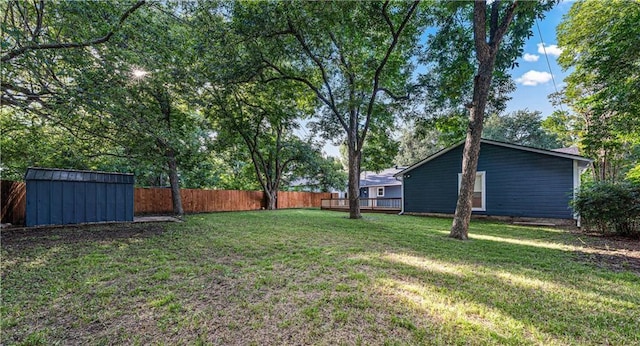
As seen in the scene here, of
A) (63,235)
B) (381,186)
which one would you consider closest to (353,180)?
(63,235)

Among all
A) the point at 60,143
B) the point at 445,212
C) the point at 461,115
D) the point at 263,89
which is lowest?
the point at 445,212

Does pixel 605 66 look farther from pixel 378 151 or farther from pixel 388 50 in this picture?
pixel 378 151

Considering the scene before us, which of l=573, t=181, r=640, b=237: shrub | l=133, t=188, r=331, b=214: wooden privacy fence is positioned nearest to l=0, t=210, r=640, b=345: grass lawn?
l=573, t=181, r=640, b=237: shrub

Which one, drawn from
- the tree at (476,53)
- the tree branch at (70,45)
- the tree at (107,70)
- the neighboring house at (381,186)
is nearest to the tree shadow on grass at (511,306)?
the tree at (476,53)

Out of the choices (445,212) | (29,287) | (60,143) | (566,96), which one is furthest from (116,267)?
(566,96)

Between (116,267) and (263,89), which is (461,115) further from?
(116,267)

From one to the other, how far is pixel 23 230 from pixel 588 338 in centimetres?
1006

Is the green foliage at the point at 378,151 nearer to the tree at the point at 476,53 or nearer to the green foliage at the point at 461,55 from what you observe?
the green foliage at the point at 461,55

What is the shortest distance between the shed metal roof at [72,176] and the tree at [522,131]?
32147 mm

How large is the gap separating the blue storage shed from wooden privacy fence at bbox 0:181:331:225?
2154 millimetres

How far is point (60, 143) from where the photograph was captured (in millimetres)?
7676

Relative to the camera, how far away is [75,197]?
6.70m

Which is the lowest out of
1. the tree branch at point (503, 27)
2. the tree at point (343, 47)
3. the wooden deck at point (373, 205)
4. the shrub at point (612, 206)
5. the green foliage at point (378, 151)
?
the wooden deck at point (373, 205)

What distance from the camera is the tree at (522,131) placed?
27344mm
